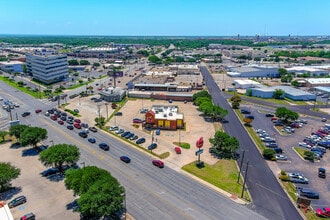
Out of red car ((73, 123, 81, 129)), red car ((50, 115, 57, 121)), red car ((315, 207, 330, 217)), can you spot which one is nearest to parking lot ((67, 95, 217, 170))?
red car ((73, 123, 81, 129))

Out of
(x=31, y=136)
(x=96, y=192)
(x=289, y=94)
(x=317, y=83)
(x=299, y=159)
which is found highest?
(x=317, y=83)

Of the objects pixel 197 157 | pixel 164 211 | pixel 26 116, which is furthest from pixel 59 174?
pixel 26 116

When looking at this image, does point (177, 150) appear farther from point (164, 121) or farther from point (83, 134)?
point (83, 134)

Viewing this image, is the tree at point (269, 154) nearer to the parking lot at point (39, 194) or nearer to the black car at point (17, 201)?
the parking lot at point (39, 194)

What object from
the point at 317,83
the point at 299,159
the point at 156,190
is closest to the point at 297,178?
the point at 299,159

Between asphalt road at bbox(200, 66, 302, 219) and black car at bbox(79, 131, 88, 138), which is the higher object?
black car at bbox(79, 131, 88, 138)

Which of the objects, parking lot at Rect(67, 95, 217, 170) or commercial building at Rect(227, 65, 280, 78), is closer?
parking lot at Rect(67, 95, 217, 170)

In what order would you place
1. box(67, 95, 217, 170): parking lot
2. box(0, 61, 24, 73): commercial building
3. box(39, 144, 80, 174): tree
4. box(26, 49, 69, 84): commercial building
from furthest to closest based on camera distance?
1. box(0, 61, 24, 73): commercial building
2. box(26, 49, 69, 84): commercial building
3. box(67, 95, 217, 170): parking lot
4. box(39, 144, 80, 174): tree

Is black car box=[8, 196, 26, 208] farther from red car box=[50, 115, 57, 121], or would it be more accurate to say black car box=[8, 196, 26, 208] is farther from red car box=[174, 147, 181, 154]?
red car box=[50, 115, 57, 121]
